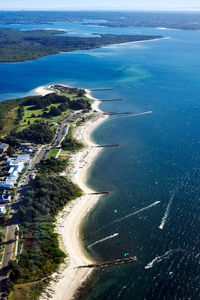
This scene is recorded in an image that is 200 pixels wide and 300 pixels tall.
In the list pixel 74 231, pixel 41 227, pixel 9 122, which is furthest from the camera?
pixel 9 122

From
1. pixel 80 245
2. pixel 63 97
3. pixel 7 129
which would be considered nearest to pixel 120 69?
pixel 63 97

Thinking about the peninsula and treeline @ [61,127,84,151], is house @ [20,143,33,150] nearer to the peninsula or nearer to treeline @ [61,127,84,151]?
the peninsula

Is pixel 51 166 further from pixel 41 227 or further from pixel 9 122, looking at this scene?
pixel 9 122

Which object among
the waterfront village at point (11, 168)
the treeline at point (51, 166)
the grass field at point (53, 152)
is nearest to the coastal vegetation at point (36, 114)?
the waterfront village at point (11, 168)

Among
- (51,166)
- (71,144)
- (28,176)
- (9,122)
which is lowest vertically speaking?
(28,176)

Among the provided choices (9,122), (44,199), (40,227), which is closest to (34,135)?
(9,122)

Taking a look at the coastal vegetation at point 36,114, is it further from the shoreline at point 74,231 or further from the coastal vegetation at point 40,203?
the shoreline at point 74,231
